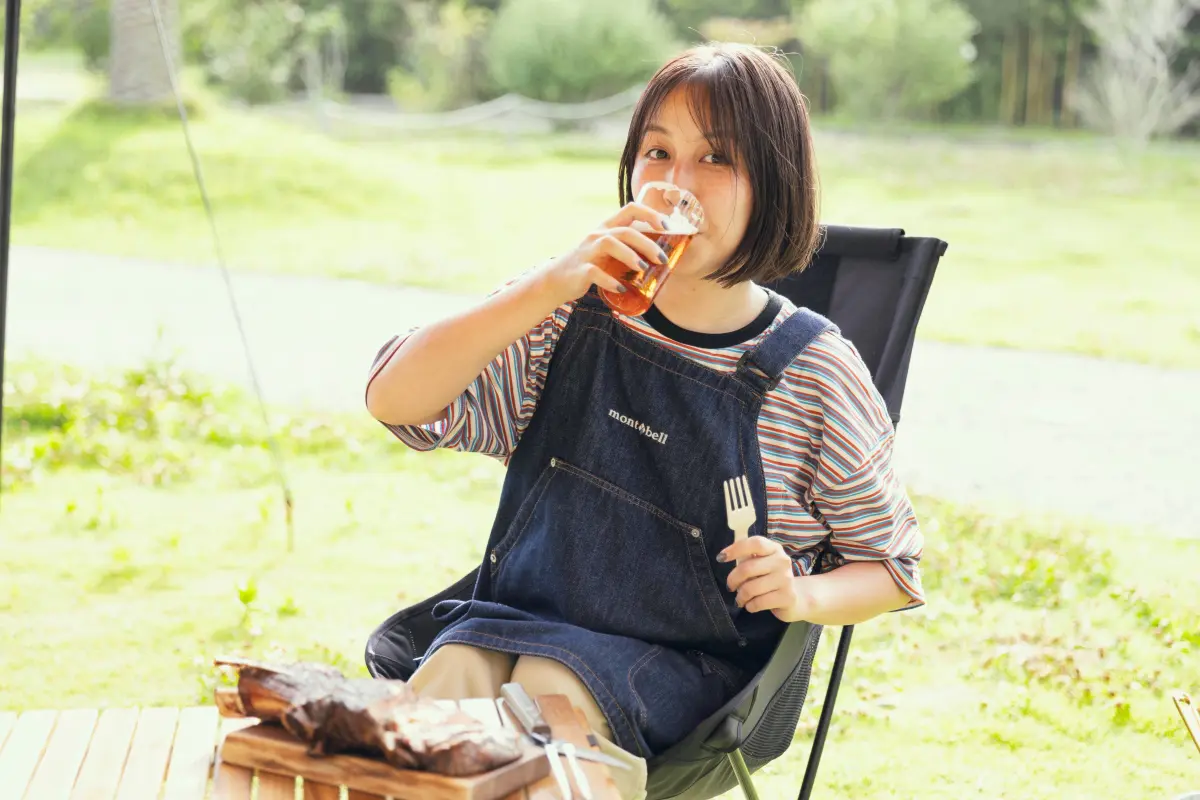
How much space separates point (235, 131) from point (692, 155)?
488 inches

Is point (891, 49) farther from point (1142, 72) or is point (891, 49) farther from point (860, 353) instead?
point (860, 353)

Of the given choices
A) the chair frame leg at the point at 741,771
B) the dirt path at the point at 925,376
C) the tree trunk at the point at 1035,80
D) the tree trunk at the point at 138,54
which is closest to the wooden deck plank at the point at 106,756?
the chair frame leg at the point at 741,771

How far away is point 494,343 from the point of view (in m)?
A: 1.61

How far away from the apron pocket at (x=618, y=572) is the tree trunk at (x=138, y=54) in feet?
36.4

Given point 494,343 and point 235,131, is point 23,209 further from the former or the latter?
point 494,343

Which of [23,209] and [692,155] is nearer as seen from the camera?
[692,155]

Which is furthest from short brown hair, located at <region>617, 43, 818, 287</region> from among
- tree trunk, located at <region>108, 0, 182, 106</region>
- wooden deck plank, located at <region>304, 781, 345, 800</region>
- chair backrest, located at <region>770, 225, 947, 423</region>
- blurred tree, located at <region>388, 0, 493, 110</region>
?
blurred tree, located at <region>388, 0, 493, 110</region>

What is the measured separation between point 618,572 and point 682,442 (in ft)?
0.62

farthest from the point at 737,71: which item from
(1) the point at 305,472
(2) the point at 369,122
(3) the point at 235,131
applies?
(2) the point at 369,122

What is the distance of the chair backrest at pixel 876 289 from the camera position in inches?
86.9

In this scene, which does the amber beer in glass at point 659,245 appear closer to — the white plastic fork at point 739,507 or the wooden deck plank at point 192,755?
the white plastic fork at point 739,507

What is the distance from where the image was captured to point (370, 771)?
49.8 inches

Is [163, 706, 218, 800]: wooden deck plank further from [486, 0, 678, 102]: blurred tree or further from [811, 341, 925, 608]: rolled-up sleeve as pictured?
[486, 0, 678, 102]: blurred tree

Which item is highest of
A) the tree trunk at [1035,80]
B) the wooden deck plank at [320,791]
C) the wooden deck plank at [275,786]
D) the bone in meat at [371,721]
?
the bone in meat at [371,721]
